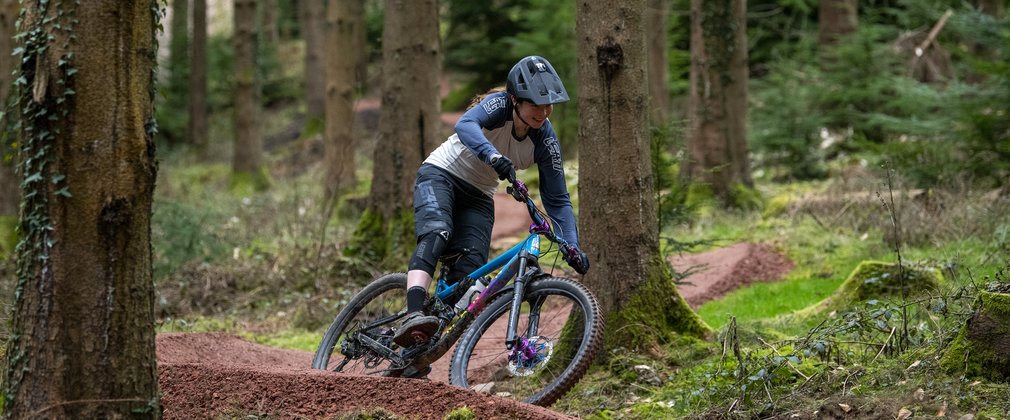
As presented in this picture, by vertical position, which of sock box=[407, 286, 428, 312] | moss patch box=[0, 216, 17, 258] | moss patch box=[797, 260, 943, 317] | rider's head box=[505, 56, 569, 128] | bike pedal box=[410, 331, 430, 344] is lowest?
moss patch box=[0, 216, 17, 258]

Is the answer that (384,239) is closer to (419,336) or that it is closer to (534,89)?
(419,336)

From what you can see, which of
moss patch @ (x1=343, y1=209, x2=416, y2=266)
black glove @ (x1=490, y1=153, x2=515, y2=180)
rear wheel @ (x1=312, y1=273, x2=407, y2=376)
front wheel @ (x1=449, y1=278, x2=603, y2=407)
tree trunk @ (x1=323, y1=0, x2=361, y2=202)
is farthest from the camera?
tree trunk @ (x1=323, y1=0, x2=361, y2=202)

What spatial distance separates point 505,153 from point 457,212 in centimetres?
51

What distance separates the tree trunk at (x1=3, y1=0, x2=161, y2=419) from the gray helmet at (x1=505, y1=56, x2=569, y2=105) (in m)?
2.37

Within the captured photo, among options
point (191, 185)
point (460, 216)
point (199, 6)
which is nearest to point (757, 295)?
point (460, 216)

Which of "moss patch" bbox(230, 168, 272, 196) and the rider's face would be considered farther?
"moss patch" bbox(230, 168, 272, 196)

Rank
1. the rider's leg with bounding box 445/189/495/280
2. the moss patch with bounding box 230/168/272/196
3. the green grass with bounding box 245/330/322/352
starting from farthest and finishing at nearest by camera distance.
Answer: the moss patch with bounding box 230/168/272/196 → the green grass with bounding box 245/330/322/352 → the rider's leg with bounding box 445/189/495/280

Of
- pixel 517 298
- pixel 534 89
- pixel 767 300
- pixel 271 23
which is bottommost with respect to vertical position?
pixel 767 300

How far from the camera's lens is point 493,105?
6242 mm

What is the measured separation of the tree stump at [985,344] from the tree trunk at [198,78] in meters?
27.8

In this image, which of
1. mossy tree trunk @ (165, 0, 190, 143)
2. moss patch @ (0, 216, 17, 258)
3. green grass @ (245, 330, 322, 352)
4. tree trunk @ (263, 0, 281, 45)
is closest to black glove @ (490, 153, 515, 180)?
green grass @ (245, 330, 322, 352)

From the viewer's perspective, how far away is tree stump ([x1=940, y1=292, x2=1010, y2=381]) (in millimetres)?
5039

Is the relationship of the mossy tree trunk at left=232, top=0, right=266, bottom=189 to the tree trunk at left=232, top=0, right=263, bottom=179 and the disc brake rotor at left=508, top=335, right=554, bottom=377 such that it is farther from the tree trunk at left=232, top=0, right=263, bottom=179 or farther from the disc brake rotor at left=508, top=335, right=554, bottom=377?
the disc brake rotor at left=508, top=335, right=554, bottom=377

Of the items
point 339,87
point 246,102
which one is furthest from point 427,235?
point 246,102
